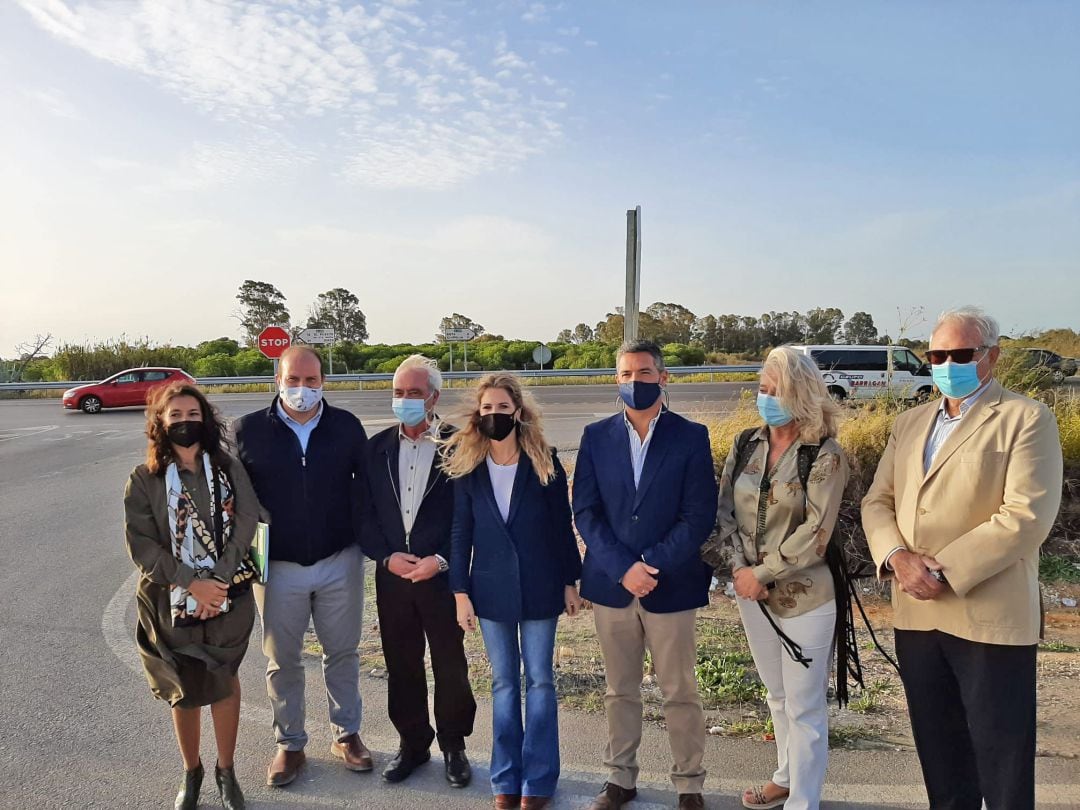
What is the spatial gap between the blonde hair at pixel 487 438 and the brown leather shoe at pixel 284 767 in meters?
1.58

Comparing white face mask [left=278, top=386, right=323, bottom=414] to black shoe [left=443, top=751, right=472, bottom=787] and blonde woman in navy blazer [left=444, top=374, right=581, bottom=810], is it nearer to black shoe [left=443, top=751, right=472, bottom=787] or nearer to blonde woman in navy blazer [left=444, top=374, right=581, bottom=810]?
blonde woman in navy blazer [left=444, top=374, right=581, bottom=810]

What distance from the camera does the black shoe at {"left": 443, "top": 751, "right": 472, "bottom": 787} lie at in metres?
3.65

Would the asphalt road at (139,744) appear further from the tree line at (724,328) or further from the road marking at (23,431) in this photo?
the tree line at (724,328)

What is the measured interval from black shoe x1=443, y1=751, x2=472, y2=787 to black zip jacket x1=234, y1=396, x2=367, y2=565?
3.79 ft

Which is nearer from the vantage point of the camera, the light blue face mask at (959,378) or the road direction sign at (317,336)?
the light blue face mask at (959,378)

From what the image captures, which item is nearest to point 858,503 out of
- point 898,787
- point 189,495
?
point 898,787

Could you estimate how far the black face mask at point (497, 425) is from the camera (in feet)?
12.0

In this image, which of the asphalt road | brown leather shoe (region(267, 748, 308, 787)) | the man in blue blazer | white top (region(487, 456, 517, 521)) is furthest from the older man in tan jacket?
brown leather shoe (region(267, 748, 308, 787))

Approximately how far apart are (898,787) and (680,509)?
5.22ft

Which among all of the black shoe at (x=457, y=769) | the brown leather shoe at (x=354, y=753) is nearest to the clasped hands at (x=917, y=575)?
the black shoe at (x=457, y=769)

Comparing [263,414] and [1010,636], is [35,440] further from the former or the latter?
[1010,636]

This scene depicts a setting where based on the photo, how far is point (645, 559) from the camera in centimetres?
346

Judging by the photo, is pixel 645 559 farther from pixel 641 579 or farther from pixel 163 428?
pixel 163 428

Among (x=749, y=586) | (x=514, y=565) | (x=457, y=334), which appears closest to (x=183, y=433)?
(x=514, y=565)
